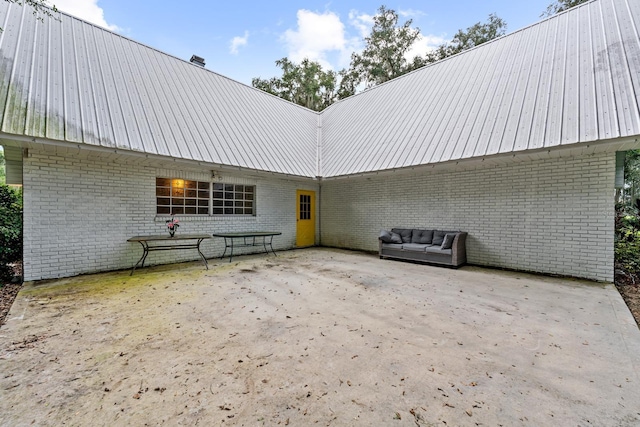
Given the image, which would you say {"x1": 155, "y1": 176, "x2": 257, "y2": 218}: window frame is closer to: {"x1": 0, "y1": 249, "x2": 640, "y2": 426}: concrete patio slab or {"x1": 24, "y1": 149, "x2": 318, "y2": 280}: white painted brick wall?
{"x1": 24, "y1": 149, "x2": 318, "y2": 280}: white painted brick wall

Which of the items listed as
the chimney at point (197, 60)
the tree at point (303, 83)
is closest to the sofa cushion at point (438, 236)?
the chimney at point (197, 60)

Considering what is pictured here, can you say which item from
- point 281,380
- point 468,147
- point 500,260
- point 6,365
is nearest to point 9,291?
point 6,365

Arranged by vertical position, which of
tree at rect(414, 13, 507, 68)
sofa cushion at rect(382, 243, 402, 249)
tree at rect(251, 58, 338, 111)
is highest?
tree at rect(414, 13, 507, 68)

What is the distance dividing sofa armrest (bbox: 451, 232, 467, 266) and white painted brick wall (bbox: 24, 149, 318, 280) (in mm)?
6495

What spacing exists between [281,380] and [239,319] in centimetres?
140

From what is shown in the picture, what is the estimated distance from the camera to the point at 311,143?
33.4 feet

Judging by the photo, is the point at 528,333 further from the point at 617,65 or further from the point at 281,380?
the point at 617,65

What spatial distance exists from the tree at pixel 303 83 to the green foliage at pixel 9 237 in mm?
14926

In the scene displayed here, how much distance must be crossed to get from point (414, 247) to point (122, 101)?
25.7ft

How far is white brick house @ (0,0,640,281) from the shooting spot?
503 cm

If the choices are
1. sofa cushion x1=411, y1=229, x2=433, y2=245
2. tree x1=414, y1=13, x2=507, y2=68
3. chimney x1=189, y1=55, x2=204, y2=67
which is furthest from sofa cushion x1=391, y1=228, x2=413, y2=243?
tree x1=414, y1=13, x2=507, y2=68

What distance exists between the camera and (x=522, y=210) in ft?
19.9

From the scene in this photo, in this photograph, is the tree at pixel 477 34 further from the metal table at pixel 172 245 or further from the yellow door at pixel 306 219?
the metal table at pixel 172 245

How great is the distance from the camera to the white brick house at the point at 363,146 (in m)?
5.03
